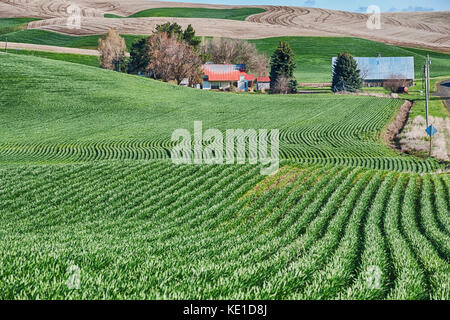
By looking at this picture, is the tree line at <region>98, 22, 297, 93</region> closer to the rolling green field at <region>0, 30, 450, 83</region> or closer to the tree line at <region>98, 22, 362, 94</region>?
the tree line at <region>98, 22, 362, 94</region>

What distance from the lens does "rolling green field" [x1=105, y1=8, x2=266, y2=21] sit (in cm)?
14475

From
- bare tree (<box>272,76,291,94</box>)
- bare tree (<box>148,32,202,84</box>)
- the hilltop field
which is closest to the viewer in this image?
the hilltop field

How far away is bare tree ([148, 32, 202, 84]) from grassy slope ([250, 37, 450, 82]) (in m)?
38.4

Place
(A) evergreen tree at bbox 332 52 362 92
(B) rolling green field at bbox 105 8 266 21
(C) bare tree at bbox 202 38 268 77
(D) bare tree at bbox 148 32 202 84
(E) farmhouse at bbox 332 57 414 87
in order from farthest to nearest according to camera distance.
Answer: (B) rolling green field at bbox 105 8 266 21, (C) bare tree at bbox 202 38 268 77, (E) farmhouse at bbox 332 57 414 87, (A) evergreen tree at bbox 332 52 362 92, (D) bare tree at bbox 148 32 202 84

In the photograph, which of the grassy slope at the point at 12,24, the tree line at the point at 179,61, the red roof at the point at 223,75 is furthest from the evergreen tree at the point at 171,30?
the grassy slope at the point at 12,24

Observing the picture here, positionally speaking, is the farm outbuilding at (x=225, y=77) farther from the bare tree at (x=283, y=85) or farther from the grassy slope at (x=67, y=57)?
the grassy slope at (x=67, y=57)

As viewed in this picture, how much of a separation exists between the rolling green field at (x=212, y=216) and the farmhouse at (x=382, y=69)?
56140 mm

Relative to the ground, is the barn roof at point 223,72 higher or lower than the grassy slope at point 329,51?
lower

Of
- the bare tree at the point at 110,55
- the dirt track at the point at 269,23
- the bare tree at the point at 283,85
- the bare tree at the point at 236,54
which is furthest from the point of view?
the dirt track at the point at 269,23

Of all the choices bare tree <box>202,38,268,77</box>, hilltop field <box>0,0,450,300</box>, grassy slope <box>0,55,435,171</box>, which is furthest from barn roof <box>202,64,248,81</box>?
hilltop field <box>0,0,450,300</box>

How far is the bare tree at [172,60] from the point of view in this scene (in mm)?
86062

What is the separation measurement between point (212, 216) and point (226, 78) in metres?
82.2

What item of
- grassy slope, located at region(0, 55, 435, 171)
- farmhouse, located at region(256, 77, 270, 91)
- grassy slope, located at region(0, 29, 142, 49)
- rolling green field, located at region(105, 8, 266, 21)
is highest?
rolling green field, located at region(105, 8, 266, 21)
